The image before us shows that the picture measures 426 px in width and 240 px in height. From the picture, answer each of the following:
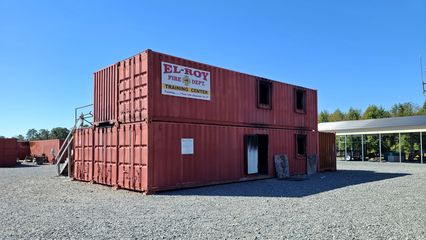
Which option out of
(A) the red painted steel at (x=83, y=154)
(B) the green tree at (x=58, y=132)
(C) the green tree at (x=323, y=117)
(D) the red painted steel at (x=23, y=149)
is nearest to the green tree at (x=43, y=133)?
(B) the green tree at (x=58, y=132)

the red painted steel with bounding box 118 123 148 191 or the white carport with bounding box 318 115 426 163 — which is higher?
the white carport with bounding box 318 115 426 163

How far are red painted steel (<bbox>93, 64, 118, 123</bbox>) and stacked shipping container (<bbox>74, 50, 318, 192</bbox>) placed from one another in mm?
45

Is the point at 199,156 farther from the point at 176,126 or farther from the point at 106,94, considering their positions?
the point at 106,94

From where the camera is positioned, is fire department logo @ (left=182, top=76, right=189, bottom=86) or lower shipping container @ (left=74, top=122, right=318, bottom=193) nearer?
lower shipping container @ (left=74, top=122, right=318, bottom=193)

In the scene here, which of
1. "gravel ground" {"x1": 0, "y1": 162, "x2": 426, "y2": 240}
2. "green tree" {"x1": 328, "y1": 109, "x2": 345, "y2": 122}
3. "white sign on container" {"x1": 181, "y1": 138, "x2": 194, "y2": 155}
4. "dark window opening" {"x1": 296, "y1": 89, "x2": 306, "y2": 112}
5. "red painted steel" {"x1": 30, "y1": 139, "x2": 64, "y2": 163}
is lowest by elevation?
"gravel ground" {"x1": 0, "y1": 162, "x2": 426, "y2": 240}

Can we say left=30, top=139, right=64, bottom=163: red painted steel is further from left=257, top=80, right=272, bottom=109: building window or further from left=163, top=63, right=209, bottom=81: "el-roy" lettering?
left=163, top=63, right=209, bottom=81: "el-roy" lettering

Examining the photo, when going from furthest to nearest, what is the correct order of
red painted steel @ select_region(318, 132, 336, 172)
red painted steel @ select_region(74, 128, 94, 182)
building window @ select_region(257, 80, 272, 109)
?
red painted steel @ select_region(318, 132, 336, 172) < building window @ select_region(257, 80, 272, 109) < red painted steel @ select_region(74, 128, 94, 182)

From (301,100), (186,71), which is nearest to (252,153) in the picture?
(186,71)

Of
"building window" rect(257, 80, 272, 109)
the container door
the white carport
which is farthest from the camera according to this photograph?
the white carport

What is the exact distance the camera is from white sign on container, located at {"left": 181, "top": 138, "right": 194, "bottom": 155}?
13754 millimetres

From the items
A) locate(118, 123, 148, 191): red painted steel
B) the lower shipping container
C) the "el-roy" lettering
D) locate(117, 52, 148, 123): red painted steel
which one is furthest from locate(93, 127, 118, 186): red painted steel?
the "el-roy" lettering

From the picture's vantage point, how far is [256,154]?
1756cm

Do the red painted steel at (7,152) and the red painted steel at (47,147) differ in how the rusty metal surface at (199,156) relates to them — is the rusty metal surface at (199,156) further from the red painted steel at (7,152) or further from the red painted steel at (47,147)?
the red painted steel at (47,147)

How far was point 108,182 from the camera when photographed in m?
15.0
